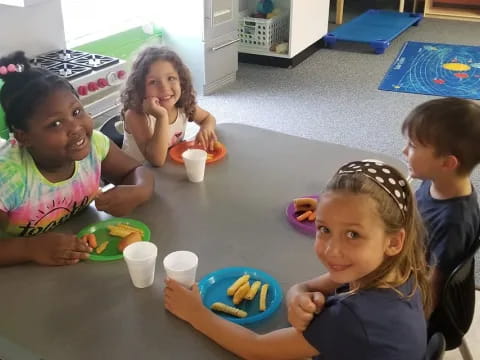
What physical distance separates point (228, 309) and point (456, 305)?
1.69ft

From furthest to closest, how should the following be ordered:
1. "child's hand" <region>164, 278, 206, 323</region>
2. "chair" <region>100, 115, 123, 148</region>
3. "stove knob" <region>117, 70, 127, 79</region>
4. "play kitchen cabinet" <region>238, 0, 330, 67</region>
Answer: "play kitchen cabinet" <region>238, 0, 330, 67</region> < "stove knob" <region>117, 70, 127, 79</region> < "chair" <region>100, 115, 123, 148</region> < "child's hand" <region>164, 278, 206, 323</region>

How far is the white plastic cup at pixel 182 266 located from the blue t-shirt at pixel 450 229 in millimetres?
502

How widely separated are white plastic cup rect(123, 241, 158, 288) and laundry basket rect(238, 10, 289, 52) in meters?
3.46

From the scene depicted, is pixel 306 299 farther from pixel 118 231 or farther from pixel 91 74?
pixel 91 74

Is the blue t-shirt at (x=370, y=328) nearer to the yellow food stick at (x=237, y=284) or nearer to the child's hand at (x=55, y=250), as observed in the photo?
the yellow food stick at (x=237, y=284)

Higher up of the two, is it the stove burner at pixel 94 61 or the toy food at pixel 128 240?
the toy food at pixel 128 240

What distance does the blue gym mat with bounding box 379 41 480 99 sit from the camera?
4039mm

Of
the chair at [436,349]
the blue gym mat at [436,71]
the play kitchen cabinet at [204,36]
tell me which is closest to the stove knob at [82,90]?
the play kitchen cabinet at [204,36]

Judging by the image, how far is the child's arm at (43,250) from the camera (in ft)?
3.75

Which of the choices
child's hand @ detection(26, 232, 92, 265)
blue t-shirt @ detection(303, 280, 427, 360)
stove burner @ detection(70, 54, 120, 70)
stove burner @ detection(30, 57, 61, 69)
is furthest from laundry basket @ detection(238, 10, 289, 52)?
blue t-shirt @ detection(303, 280, 427, 360)

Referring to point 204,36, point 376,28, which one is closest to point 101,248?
point 204,36

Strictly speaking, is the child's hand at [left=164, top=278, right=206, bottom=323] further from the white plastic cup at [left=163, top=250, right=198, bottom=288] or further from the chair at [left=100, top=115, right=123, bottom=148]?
the chair at [left=100, top=115, right=123, bottom=148]

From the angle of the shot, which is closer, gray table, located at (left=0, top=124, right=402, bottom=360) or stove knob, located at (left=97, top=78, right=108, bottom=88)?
gray table, located at (left=0, top=124, right=402, bottom=360)

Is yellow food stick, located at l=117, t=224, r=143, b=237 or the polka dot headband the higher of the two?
the polka dot headband
